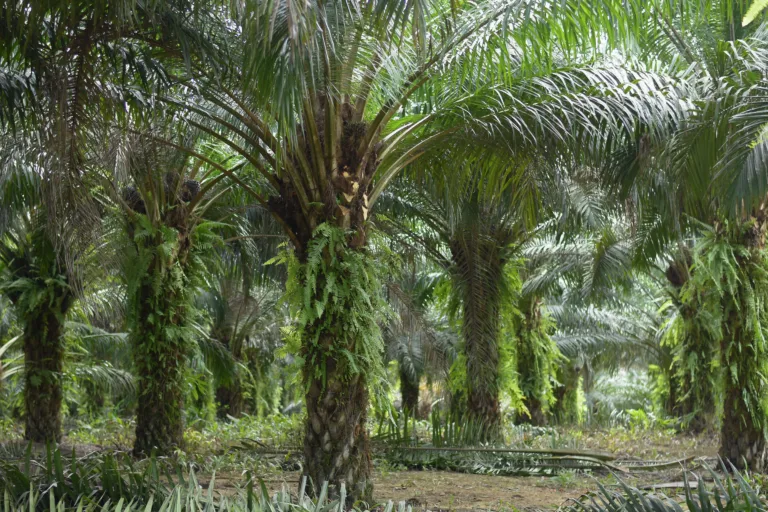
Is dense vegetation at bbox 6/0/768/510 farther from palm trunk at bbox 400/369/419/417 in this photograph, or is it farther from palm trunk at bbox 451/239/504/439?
palm trunk at bbox 400/369/419/417

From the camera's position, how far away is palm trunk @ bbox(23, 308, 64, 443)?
40.4ft

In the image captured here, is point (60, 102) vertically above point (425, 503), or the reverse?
point (60, 102)

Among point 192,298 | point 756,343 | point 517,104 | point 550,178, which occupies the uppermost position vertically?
point 517,104

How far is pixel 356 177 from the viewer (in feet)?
25.2

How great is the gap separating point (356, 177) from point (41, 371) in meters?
7.13

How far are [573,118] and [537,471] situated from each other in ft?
15.8

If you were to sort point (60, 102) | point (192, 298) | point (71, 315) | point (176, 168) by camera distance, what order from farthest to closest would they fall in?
point (71, 315) → point (192, 298) → point (176, 168) → point (60, 102)

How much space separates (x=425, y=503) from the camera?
Result: 25.7 feet

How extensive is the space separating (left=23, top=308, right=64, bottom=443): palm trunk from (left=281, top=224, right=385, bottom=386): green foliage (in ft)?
20.8

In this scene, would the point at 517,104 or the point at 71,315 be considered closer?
the point at 517,104

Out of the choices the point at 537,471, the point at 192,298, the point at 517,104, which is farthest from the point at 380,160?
the point at 537,471

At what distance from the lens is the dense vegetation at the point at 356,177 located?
6648 mm

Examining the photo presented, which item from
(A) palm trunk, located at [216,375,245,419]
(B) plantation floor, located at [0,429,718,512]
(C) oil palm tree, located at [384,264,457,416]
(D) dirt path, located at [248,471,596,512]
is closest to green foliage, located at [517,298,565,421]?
(C) oil palm tree, located at [384,264,457,416]

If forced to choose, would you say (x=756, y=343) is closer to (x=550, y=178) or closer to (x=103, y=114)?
(x=550, y=178)
